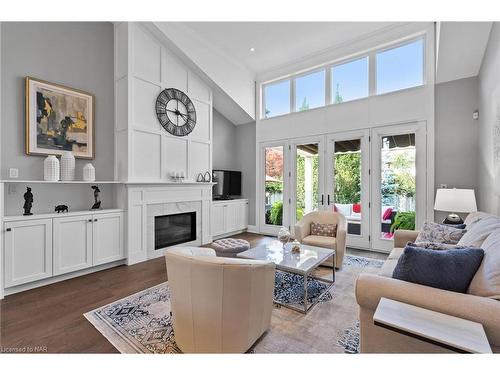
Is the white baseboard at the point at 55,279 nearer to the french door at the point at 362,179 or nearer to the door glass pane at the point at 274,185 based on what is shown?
the door glass pane at the point at 274,185

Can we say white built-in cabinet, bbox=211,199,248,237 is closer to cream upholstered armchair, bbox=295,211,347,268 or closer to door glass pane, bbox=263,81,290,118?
cream upholstered armchair, bbox=295,211,347,268

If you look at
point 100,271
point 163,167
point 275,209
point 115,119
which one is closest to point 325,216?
point 275,209

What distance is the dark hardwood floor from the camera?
186 centimetres

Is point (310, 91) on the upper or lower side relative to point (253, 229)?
upper

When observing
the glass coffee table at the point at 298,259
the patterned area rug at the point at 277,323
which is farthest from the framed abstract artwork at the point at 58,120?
the glass coffee table at the point at 298,259

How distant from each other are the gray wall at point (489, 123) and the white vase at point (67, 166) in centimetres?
507

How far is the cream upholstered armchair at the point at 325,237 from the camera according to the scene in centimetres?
344

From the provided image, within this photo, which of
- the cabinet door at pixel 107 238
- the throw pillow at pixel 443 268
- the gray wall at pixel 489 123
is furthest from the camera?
the cabinet door at pixel 107 238

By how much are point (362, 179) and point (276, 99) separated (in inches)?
113

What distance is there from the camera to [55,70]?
3.33 m

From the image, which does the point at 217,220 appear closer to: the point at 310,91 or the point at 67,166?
the point at 67,166

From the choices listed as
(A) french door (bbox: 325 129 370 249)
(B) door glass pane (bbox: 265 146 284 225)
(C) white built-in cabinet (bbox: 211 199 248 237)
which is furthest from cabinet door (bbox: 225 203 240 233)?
(A) french door (bbox: 325 129 370 249)

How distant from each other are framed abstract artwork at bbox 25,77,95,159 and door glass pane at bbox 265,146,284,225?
373 cm

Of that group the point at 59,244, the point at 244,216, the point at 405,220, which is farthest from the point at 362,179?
the point at 59,244
